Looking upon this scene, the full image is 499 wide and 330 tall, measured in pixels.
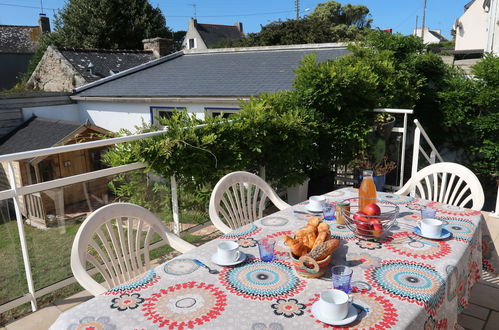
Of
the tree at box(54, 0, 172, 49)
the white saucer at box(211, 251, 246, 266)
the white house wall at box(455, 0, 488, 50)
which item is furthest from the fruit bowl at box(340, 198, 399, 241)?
the white house wall at box(455, 0, 488, 50)

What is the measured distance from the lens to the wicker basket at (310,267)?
4.66 feet

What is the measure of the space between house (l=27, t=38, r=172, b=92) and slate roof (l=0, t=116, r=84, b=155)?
2.48m

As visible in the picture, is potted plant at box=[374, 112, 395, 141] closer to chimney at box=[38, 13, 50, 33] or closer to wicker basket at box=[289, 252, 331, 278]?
wicker basket at box=[289, 252, 331, 278]

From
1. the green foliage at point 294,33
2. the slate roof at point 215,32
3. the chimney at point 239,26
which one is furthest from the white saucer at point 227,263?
the chimney at point 239,26

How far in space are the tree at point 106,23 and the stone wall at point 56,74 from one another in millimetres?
7634

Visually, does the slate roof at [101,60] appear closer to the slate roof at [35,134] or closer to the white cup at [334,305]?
the slate roof at [35,134]

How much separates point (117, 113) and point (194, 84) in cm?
265

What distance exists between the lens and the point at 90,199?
265 cm

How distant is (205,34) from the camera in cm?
3231

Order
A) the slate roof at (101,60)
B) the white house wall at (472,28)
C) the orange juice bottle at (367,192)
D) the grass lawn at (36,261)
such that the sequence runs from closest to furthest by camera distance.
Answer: the orange juice bottle at (367,192)
the grass lawn at (36,261)
the slate roof at (101,60)
the white house wall at (472,28)

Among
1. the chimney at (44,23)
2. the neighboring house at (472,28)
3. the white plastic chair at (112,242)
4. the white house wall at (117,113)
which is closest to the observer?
the white plastic chair at (112,242)

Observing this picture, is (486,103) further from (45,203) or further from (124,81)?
(124,81)

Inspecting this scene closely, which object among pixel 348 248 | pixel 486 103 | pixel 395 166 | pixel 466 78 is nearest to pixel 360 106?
pixel 395 166

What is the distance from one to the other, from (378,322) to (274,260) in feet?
1.76
